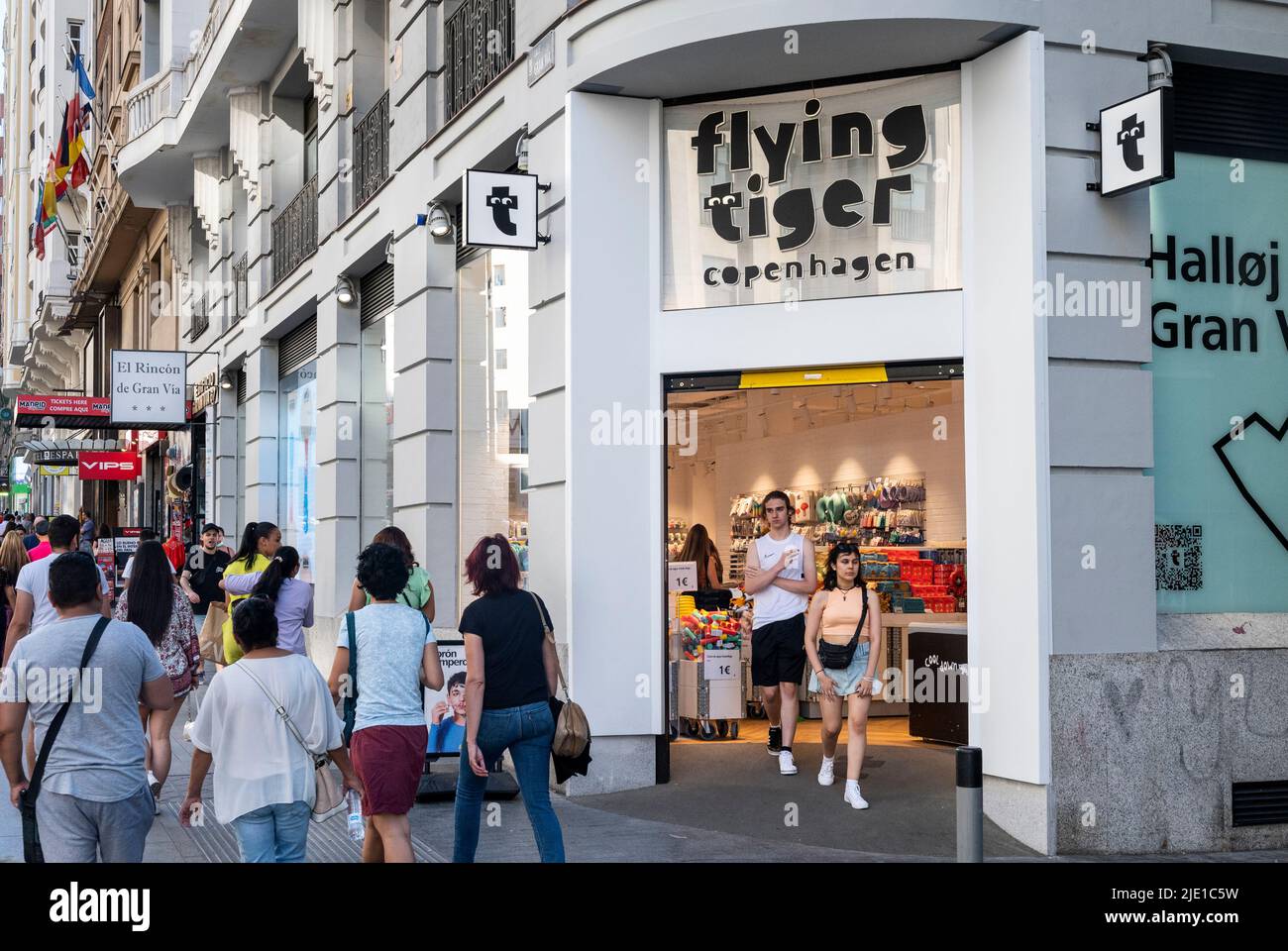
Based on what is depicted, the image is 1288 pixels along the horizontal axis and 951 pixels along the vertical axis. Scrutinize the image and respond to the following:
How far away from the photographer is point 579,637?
9.88 metres

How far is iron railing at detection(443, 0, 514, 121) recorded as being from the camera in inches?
461

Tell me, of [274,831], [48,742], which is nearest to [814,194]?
[274,831]

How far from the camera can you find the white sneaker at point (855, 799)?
9.01 metres

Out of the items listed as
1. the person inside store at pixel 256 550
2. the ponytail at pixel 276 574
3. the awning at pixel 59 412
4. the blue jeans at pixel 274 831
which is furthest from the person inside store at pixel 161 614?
the awning at pixel 59 412

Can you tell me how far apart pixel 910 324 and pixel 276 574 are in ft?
16.2

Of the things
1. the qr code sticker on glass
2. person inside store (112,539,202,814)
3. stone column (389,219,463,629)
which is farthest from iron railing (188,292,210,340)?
the qr code sticker on glass

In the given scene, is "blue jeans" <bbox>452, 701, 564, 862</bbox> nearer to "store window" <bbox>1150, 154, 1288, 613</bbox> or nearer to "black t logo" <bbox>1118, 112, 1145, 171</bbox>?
"store window" <bbox>1150, 154, 1288, 613</bbox>

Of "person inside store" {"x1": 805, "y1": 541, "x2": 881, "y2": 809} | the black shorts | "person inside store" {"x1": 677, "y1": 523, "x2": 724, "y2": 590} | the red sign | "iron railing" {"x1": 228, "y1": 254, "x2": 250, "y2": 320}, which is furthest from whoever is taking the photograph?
the red sign

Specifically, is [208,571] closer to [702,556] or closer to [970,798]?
[702,556]

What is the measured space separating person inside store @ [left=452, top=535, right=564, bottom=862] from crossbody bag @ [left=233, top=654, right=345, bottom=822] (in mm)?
1087

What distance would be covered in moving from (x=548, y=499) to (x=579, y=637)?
1.20 metres

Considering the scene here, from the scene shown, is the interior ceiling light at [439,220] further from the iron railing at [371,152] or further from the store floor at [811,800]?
the store floor at [811,800]

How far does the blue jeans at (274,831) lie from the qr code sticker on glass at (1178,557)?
603 cm
